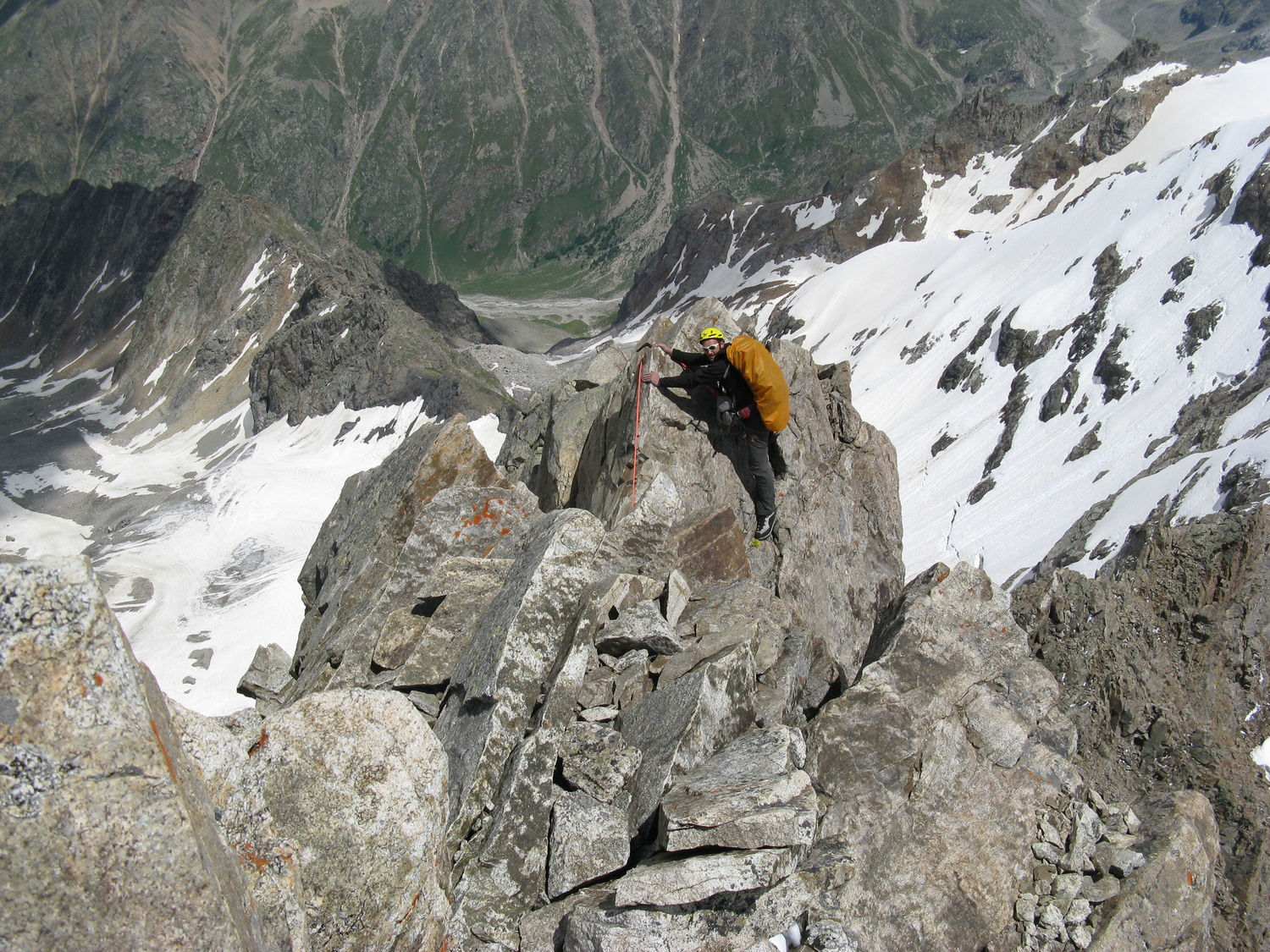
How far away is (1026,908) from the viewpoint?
284 inches

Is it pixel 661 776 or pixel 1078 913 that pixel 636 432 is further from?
pixel 1078 913

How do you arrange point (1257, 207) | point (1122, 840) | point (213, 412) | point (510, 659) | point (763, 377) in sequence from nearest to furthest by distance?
1. point (1122, 840)
2. point (510, 659)
3. point (763, 377)
4. point (1257, 207)
5. point (213, 412)

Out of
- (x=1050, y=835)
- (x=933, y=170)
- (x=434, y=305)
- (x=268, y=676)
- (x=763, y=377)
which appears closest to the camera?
(x=1050, y=835)

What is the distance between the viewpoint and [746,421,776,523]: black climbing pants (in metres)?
15.2

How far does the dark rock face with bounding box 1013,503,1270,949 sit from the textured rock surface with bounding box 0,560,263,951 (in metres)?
8.26

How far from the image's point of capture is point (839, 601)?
60.7ft

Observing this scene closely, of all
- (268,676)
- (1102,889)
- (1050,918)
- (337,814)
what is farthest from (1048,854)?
(268,676)

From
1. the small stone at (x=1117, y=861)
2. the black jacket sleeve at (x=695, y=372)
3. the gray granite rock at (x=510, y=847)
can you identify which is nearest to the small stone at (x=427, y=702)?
the gray granite rock at (x=510, y=847)

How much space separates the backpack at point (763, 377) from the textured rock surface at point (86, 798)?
10.3 m

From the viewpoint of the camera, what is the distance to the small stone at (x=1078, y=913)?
7062mm

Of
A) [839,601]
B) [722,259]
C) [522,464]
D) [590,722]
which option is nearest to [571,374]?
[522,464]

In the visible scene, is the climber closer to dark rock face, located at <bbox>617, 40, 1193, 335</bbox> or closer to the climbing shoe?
the climbing shoe

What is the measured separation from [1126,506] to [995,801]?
114 feet

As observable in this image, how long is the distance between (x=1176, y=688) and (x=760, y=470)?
7.27 m
